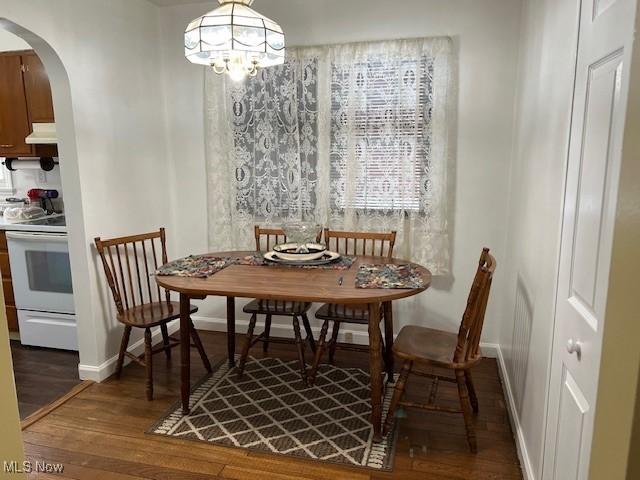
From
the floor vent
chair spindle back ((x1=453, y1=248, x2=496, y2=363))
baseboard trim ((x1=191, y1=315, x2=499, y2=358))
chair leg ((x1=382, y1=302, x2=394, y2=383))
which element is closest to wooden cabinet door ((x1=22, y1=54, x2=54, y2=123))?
baseboard trim ((x1=191, y1=315, x2=499, y2=358))

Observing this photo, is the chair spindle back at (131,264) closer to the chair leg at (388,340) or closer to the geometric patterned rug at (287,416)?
the geometric patterned rug at (287,416)

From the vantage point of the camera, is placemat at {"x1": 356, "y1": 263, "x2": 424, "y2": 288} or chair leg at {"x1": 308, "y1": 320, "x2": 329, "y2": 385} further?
chair leg at {"x1": 308, "y1": 320, "x2": 329, "y2": 385}

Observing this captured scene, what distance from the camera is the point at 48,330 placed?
335 centimetres

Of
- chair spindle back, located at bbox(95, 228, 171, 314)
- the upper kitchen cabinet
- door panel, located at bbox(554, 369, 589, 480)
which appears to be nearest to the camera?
door panel, located at bbox(554, 369, 589, 480)

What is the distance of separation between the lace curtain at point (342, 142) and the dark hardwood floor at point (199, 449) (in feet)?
3.69

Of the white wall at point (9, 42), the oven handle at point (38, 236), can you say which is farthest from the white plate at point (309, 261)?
the white wall at point (9, 42)

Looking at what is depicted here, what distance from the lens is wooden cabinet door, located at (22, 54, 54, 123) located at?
11.0ft

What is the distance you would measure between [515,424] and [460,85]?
2043 millimetres

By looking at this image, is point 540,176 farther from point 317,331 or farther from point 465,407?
point 317,331

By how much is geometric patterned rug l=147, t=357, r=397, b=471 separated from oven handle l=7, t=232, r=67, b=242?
1378 mm

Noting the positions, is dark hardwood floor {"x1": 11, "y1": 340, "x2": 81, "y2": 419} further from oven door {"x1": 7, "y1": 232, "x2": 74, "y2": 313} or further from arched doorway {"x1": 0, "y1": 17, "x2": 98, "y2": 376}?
oven door {"x1": 7, "y1": 232, "x2": 74, "y2": 313}

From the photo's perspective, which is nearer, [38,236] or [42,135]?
[38,236]

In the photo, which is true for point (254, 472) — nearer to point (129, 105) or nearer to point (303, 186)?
point (303, 186)

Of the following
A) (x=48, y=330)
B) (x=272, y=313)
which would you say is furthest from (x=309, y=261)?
(x=48, y=330)
